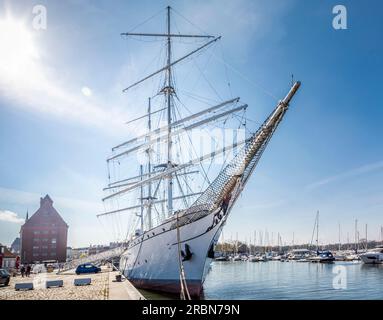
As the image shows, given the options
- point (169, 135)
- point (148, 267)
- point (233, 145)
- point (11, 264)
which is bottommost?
point (11, 264)

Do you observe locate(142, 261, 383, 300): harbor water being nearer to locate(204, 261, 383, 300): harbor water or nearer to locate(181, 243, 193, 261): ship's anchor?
locate(204, 261, 383, 300): harbor water

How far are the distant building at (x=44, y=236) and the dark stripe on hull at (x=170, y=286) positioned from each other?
130 feet

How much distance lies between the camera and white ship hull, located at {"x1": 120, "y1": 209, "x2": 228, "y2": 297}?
20.4 m

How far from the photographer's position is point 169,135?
30.0 meters

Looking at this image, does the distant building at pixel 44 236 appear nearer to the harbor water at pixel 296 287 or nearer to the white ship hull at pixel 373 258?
the harbor water at pixel 296 287

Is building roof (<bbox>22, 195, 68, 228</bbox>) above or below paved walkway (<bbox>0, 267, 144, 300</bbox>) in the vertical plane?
above

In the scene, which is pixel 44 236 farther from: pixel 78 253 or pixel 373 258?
pixel 373 258

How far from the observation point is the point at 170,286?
21.7 metres

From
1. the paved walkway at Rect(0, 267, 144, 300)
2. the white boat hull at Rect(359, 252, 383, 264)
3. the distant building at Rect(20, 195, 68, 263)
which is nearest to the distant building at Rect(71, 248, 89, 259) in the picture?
the distant building at Rect(20, 195, 68, 263)

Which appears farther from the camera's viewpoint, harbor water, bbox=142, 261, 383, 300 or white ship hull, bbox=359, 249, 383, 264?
white ship hull, bbox=359, 249, 383, 264
